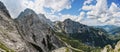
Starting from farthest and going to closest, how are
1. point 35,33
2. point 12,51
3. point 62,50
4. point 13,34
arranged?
point 35,33 < point 62,50 < point 13,34 < point 12,51

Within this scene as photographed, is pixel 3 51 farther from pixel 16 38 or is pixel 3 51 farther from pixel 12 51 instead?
pixel 16 38

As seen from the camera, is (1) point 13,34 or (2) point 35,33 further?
(2) point 35,33

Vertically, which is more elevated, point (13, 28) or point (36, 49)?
point (13, 28)

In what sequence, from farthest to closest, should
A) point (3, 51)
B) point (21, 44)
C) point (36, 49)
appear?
point (36, 49) < point (21, 44) < point (3, 51)

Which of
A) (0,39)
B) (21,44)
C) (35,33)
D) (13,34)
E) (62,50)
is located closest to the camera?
(0,39)

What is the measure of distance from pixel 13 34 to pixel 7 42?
9.79 meters

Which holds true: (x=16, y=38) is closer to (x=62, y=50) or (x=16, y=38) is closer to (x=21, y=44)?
(x=21, y=44)

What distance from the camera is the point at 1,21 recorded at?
322 feet

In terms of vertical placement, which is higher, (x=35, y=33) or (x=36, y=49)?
(x=35, y=33)

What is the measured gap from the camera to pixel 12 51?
74.4m

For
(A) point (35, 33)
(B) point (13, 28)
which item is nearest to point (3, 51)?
(B) point (13, 28)

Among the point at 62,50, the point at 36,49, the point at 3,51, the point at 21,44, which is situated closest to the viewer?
the point at 3,51

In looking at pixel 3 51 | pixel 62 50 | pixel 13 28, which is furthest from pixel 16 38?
pixel 62 50

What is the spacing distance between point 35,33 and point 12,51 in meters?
123
